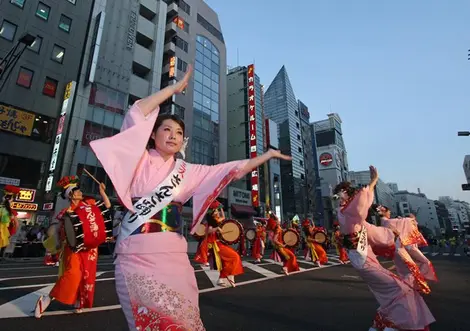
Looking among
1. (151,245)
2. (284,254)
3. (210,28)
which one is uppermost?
(210,28)

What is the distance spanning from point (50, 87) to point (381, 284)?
22423 millimetres

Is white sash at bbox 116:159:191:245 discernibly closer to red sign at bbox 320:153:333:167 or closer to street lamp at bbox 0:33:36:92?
street lamp at bbox 0:33:36:92

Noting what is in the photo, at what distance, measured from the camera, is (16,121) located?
17016 millimetres

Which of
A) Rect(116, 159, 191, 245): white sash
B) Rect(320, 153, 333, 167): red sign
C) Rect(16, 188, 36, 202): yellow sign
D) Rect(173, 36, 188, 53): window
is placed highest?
Rect(173, 36, 188, 53): window

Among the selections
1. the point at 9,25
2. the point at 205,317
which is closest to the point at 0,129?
the point at 9,25

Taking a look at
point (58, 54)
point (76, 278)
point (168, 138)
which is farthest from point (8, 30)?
point (168, 138)

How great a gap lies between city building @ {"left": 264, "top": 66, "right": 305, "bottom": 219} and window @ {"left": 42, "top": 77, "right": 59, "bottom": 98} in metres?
34.8

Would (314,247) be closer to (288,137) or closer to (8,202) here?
(8,202)

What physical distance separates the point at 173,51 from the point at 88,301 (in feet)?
90.3

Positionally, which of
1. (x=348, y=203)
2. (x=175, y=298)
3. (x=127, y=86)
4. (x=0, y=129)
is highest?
(x=127, y=86)

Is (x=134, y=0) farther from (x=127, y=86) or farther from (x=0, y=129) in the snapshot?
(x=0, y=129)

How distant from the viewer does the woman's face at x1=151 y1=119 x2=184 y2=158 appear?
7.02 ft

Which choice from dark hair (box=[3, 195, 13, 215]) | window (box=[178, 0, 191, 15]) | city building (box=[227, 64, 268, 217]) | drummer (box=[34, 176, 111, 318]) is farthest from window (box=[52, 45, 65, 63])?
city building (box=[227, 64, 268, 217])

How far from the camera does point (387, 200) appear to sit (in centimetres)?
10138
